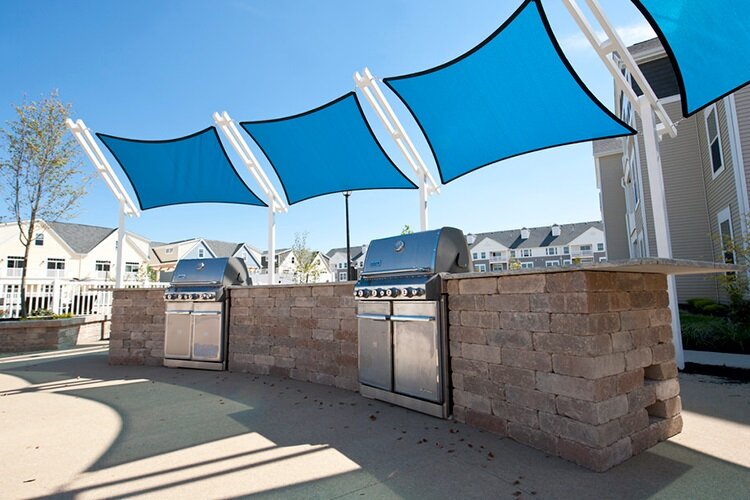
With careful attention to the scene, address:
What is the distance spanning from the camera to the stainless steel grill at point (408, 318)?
350 cm

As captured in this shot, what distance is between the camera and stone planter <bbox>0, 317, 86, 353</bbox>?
8.41m

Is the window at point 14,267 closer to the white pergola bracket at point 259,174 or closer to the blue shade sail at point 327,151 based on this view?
the white pergola bracket at point 259,174

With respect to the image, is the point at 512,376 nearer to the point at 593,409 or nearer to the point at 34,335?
the point at 593,409

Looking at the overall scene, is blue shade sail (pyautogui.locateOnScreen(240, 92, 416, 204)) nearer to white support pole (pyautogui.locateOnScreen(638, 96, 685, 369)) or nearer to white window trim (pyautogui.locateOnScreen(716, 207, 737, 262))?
white support pole (pyautogui.locateOnScreen(638, 96, 685, 369))

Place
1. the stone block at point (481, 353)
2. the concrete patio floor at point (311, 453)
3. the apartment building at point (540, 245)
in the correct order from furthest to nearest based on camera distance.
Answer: the apartment building at point (540, 245), the stone block at point (481, 353), the concrete patio floor at point (311, 453)

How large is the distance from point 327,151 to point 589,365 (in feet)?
17.8

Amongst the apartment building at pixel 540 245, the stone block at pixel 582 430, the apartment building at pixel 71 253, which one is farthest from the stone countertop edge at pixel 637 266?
the apartment building at pixel 540 245

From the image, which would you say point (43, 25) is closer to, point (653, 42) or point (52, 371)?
point (52, 371)

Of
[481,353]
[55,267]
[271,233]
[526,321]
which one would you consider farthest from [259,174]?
[55,267]

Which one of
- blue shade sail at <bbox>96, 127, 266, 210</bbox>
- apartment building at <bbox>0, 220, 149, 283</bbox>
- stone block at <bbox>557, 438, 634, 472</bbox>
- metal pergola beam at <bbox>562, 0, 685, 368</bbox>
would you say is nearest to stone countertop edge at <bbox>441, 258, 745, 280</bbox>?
stone block at <bbox>557, 438, 634, 472</bbox>

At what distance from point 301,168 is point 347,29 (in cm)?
254

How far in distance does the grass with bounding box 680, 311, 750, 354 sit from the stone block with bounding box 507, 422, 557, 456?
583 cm

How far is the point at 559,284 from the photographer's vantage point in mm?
2613

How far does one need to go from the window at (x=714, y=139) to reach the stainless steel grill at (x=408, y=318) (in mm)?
8916
